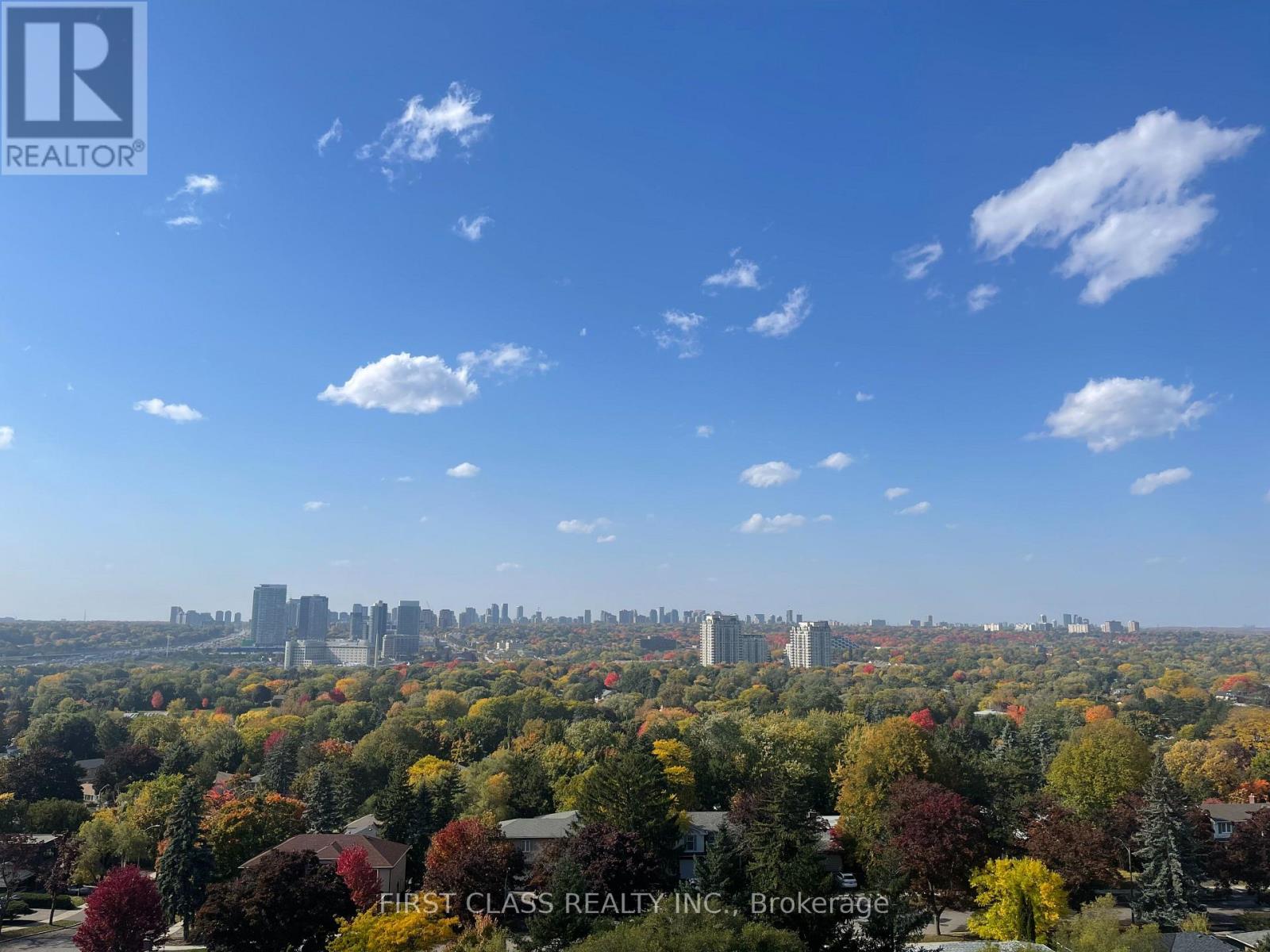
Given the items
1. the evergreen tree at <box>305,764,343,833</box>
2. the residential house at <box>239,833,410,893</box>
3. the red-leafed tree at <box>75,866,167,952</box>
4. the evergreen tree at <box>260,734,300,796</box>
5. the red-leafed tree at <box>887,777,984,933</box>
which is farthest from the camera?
the evergreen tree at <box>260,734,300,796</box>

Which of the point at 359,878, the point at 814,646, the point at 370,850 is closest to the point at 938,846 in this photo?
the point at 359,878

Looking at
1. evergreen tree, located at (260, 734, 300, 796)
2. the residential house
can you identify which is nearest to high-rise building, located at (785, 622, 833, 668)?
evergreen tree, located at (260, 734, 300, 796)

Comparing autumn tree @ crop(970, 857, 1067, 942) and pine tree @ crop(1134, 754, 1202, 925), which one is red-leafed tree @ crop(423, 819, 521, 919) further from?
pine tree @ crop(1134, 754, 1202, 925)

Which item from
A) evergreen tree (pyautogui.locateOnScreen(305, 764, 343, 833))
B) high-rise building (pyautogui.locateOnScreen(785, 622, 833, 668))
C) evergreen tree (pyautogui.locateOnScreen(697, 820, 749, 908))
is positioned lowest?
high-rise building (pyautogui.locateOnScreen(785, 622, 833, 668))

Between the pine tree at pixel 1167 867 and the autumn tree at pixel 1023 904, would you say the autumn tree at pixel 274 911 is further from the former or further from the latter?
the pine tree at pixel 1167 867

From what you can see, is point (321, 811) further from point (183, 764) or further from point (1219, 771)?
point (1219, 771)

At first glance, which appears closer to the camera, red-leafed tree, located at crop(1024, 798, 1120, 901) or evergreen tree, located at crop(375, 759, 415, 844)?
red-leafed tree, located at crop(1024, 798, 1120, 901)

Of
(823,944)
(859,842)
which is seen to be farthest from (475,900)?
(859,842)
